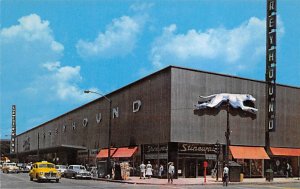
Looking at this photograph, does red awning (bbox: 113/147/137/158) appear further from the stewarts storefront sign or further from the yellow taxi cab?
the yellow taxi cab

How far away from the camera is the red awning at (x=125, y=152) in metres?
53.1

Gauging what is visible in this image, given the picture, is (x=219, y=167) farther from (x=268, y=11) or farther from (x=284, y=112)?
(x=268, y=11)

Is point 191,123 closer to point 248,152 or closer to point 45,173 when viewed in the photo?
point 248,152

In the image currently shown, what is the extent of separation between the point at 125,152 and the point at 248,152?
1419cm

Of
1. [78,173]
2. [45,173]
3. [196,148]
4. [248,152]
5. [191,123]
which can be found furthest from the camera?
[248,152]

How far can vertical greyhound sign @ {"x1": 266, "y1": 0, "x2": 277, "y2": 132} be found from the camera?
4969 cm

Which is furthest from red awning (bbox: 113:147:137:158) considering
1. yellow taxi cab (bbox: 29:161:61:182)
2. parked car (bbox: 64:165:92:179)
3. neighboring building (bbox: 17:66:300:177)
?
yellow taxi cab (bbox: 29:161:61:182)

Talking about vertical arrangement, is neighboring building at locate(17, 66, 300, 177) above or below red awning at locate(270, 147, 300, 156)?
above

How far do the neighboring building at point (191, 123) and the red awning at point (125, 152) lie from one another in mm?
712

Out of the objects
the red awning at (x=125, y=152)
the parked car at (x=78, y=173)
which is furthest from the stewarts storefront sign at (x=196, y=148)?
the parked car at (x=78, y=173)

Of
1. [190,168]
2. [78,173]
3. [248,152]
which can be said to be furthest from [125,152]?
[248,152]

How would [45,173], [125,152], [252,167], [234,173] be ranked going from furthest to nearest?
1. [125,152]
2. [252,167]
3. [234,173]
4. [45,173]

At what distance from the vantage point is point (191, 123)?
4666 centimetres

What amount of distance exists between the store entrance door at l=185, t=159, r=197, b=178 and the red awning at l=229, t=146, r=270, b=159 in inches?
172
